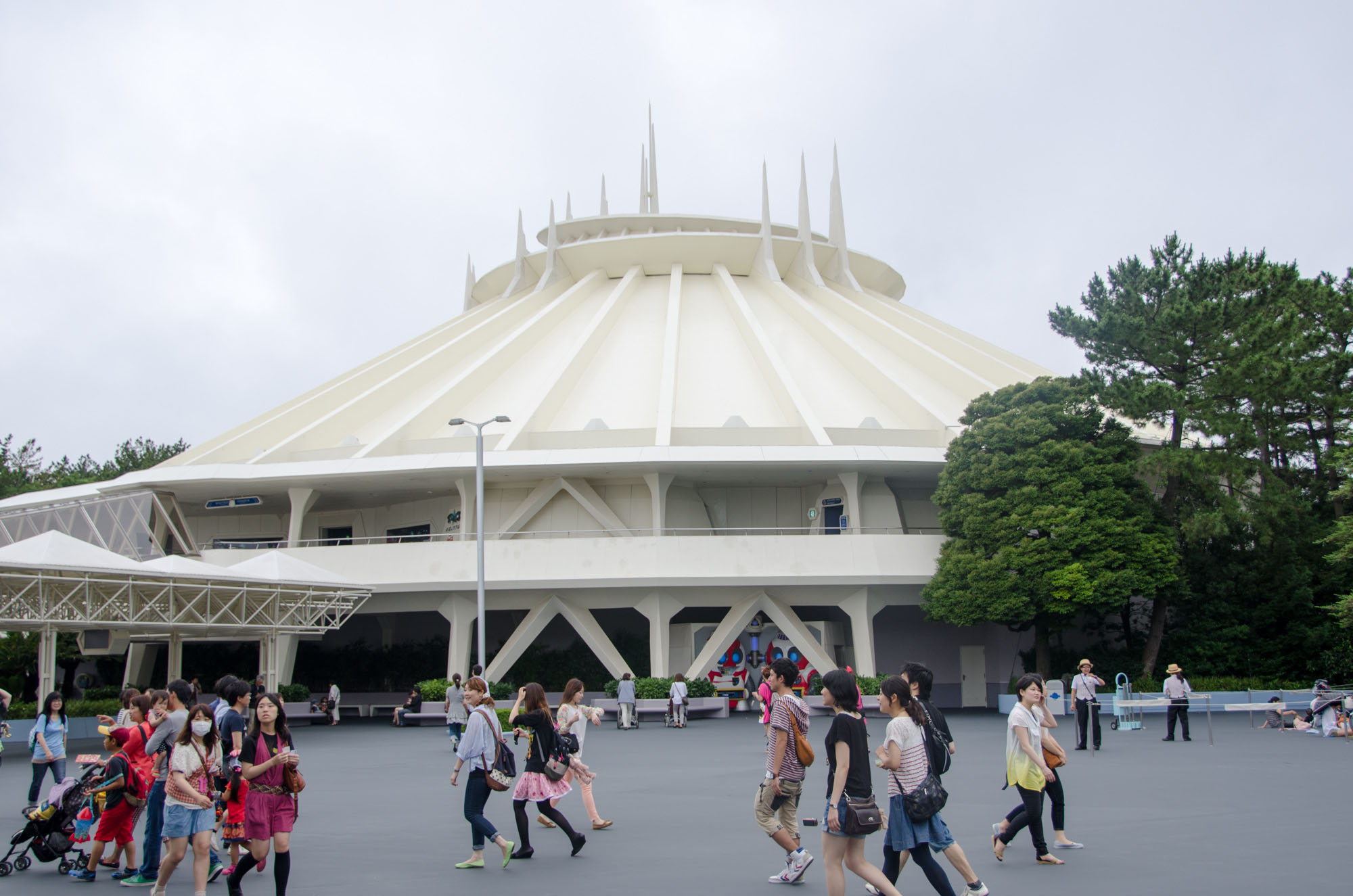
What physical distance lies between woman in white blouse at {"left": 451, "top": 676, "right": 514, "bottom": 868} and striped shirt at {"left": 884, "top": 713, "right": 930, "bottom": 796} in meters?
3.60

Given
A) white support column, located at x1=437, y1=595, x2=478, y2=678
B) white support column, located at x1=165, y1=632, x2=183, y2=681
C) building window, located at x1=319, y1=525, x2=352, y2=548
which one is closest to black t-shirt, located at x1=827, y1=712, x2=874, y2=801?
white support column, located at x1=165, y1=632, x2=183, y2=681

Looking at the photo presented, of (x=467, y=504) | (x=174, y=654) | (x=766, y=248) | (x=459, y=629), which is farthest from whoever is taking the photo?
(x=766, y=248)

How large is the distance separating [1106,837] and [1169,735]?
35.5 feet

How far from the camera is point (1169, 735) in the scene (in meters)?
19.2

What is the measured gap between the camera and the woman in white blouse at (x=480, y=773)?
8.88 meters

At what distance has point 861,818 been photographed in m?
6.66

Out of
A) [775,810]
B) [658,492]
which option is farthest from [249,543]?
[775,810]

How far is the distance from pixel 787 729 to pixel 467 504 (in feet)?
77.8

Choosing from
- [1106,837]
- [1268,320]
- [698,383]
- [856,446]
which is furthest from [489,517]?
[1106,837]

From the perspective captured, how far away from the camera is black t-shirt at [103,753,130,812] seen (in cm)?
860

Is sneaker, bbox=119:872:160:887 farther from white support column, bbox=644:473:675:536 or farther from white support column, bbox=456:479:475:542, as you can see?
white support column, bbox=456:479:475:542

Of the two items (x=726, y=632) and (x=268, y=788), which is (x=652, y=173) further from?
(x=268, y=788)

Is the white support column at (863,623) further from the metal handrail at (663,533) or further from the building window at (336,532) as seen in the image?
the building window at (336,532)

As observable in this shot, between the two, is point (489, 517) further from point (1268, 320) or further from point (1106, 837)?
point (1106, 837)
